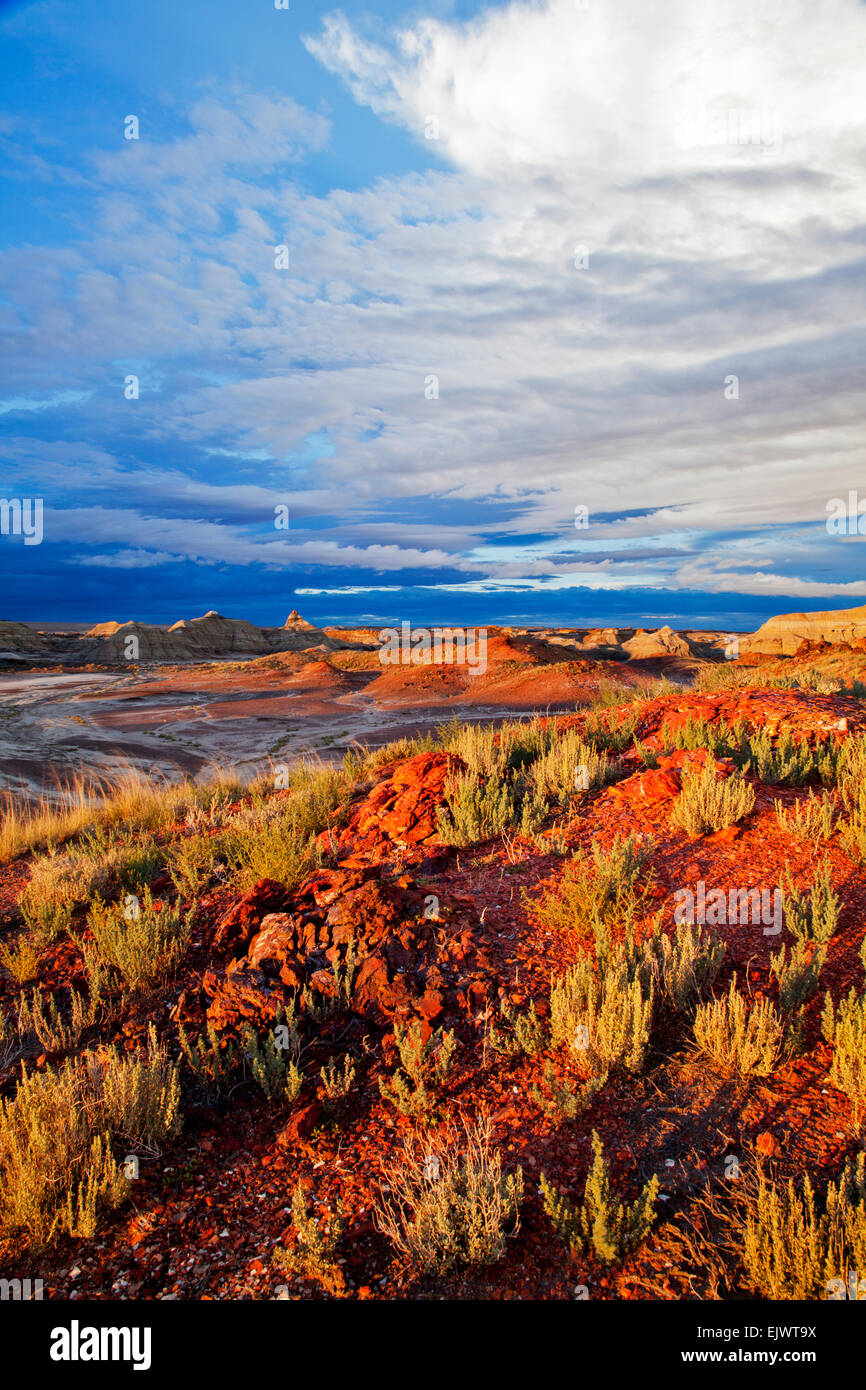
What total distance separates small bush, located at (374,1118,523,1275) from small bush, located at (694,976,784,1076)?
1.19 m

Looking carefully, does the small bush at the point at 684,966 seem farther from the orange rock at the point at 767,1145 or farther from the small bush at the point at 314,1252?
the small bush at the point at 314,1252

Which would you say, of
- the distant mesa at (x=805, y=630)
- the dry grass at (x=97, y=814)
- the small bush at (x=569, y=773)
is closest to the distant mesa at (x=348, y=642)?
the distant mesa at (x=805, y=630)

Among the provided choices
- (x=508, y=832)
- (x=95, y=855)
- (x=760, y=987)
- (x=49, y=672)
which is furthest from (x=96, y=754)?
(x=49, y=672)

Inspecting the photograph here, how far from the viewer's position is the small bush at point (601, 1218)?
2330mm

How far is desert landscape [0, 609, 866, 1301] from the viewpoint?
2490mm

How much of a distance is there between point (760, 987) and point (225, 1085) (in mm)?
3035

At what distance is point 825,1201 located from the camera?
253cm

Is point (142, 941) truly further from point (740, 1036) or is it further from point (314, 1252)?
point (740, 1036)

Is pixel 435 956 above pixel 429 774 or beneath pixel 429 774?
beneath

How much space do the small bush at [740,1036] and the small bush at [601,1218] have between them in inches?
33.4

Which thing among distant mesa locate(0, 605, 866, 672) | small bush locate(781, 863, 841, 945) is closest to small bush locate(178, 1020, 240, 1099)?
small bush locate(781, 863, 841, 945)

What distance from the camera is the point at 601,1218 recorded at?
2309 millimetres

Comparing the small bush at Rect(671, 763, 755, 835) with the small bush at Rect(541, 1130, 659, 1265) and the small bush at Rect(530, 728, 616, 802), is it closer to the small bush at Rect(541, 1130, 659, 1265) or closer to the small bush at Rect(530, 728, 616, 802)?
the small bush at Rect(530, 728, 616, 802)

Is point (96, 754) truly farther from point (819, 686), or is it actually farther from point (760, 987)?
point (760, 987)
